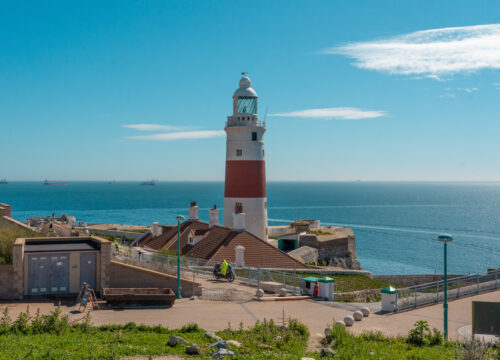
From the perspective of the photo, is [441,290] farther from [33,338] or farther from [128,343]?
[33,338]

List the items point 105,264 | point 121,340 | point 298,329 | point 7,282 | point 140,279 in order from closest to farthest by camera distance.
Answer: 1. point 121,340
2. point 298,329
3. point 7,282
4. point 105,264
5. point 140,279

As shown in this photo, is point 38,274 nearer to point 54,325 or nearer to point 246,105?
point 54,325

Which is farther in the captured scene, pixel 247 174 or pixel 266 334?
pixel 247 174

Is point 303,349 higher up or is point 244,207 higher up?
point 244,207

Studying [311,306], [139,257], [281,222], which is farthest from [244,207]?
[281,222]

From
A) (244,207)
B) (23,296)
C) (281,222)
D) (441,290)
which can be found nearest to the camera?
(23,296)

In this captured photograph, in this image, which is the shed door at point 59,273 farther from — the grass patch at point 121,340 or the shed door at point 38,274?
the grass patch at point 121,340

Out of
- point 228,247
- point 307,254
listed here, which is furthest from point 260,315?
point 307,254
